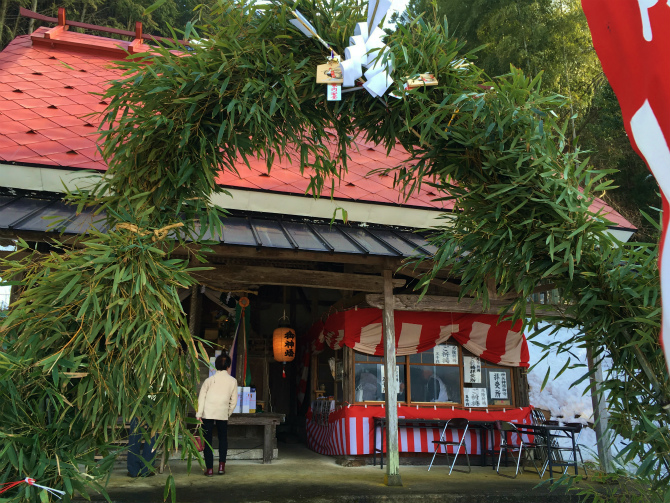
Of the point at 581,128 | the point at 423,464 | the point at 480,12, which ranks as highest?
the point at 480,12

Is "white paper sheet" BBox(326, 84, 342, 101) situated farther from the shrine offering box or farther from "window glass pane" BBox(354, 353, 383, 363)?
the shrine offering box

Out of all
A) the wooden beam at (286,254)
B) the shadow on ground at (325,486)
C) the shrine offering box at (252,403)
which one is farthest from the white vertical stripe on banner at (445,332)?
the shrine offering box at (252,403)

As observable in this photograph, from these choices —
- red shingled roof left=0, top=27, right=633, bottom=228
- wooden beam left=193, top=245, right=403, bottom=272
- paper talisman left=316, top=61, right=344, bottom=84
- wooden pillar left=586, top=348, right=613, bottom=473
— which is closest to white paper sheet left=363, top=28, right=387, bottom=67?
paper talisman left=316, top=61, right=344, bottom=84

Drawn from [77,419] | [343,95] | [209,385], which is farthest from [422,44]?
[209,385]

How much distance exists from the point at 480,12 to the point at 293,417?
10.7m

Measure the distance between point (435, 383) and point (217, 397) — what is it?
3.71 m

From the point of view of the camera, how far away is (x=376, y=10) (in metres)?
2.61

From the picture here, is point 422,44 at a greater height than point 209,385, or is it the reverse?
point 422,44

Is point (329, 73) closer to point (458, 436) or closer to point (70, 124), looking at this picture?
point (70, 124)

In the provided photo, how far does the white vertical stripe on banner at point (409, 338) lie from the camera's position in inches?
320

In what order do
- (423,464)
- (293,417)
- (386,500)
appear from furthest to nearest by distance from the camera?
(293,417) < (423,464) < (386,500)

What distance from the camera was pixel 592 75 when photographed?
538 inches

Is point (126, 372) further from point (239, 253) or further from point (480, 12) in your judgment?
point (480, 12)

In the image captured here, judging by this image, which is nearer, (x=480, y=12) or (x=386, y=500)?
(x=386, y=500)
